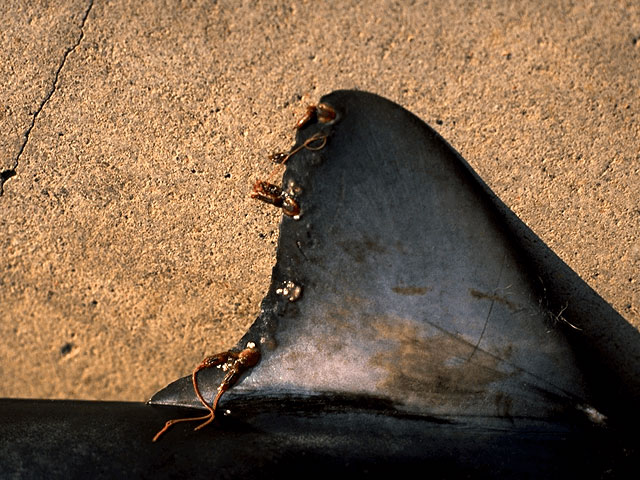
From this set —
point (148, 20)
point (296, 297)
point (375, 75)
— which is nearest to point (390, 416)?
point (296, 297)

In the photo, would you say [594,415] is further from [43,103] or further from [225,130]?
[43,103]

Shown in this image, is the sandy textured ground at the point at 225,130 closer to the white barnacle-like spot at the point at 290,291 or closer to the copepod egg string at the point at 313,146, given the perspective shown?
the copepod egg string at the point at 313,146

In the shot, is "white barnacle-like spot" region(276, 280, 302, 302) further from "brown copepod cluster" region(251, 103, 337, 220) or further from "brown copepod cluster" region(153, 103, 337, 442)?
"brown copepod cluster" region(251, 103, 337, 220)

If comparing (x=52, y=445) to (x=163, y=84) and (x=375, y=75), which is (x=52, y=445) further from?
(x=375, y=75)

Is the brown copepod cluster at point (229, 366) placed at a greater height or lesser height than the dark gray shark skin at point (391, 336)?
lesser

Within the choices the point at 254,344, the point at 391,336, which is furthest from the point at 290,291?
the point at 391,336

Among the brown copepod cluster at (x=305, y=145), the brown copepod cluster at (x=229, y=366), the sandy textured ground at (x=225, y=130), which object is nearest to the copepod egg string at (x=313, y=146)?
the brown copepod cluster at (x=305, y=145)
